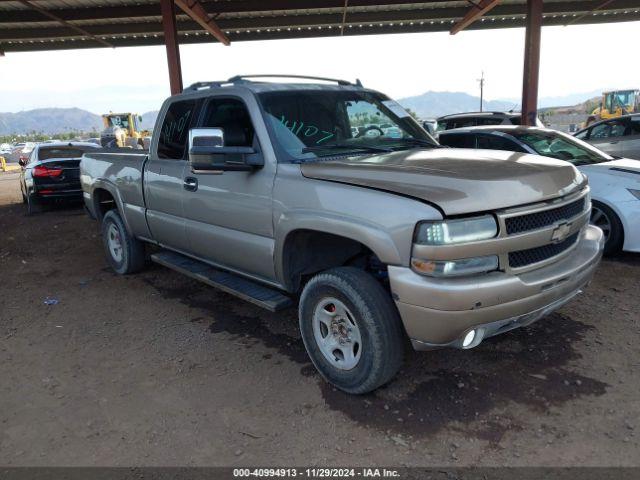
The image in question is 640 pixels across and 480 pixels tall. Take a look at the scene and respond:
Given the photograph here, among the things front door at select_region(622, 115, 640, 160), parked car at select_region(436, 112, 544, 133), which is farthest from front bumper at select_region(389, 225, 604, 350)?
parked car at select_region(436, 112, 544, 133)

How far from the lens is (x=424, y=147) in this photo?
13.2 feet

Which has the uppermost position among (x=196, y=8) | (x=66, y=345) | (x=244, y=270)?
(x=196, y=8)

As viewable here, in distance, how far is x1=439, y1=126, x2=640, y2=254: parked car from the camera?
5.46 m

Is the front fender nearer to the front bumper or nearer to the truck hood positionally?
the front bumper

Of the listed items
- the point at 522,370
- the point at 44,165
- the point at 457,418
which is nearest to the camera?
the point at 457,418

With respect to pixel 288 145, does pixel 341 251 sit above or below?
below

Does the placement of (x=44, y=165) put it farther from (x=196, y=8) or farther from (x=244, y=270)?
(x=244, y=270)

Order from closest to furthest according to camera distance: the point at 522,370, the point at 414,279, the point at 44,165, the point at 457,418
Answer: the point at 414,279
the point at 457,418
the point at 522,370
the point at 44,165

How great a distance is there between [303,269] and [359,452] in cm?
135

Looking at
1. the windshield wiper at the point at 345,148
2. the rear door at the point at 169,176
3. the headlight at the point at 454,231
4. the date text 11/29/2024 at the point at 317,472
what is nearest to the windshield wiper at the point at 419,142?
the windshield wiper at the point at 345,148

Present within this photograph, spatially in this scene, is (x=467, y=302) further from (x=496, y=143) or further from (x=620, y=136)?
(x=620, y=136)

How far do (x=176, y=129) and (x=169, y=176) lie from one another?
477 millimetres

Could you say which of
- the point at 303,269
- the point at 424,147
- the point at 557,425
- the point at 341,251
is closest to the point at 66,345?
the point at 303,269

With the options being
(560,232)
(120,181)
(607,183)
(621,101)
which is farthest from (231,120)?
(621,101)
